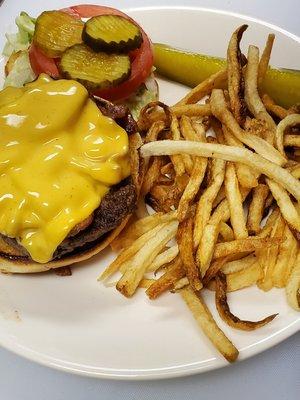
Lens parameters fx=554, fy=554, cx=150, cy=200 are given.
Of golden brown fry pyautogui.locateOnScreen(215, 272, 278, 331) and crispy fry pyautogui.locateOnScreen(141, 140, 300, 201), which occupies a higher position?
crispy fry pyautogui.locateOnScreen(141, 140, 300, 201)

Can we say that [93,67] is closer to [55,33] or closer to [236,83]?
[55,33]

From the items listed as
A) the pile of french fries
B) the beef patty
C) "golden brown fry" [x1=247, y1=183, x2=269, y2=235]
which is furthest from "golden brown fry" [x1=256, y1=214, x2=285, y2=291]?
the beef patty

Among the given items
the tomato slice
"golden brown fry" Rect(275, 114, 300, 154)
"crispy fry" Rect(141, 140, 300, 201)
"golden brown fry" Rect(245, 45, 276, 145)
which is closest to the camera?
"crispy fry" Rect(141, 140, 300, 201)

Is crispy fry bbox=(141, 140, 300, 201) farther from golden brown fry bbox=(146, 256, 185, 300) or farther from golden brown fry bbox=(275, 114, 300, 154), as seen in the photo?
golden brown fry bbox=(146, 256, 185, 300)

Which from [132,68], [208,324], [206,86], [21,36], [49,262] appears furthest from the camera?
[21,36]

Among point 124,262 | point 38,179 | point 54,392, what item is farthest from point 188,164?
point 54,392

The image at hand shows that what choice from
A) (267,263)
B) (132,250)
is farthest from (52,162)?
(267,263)
